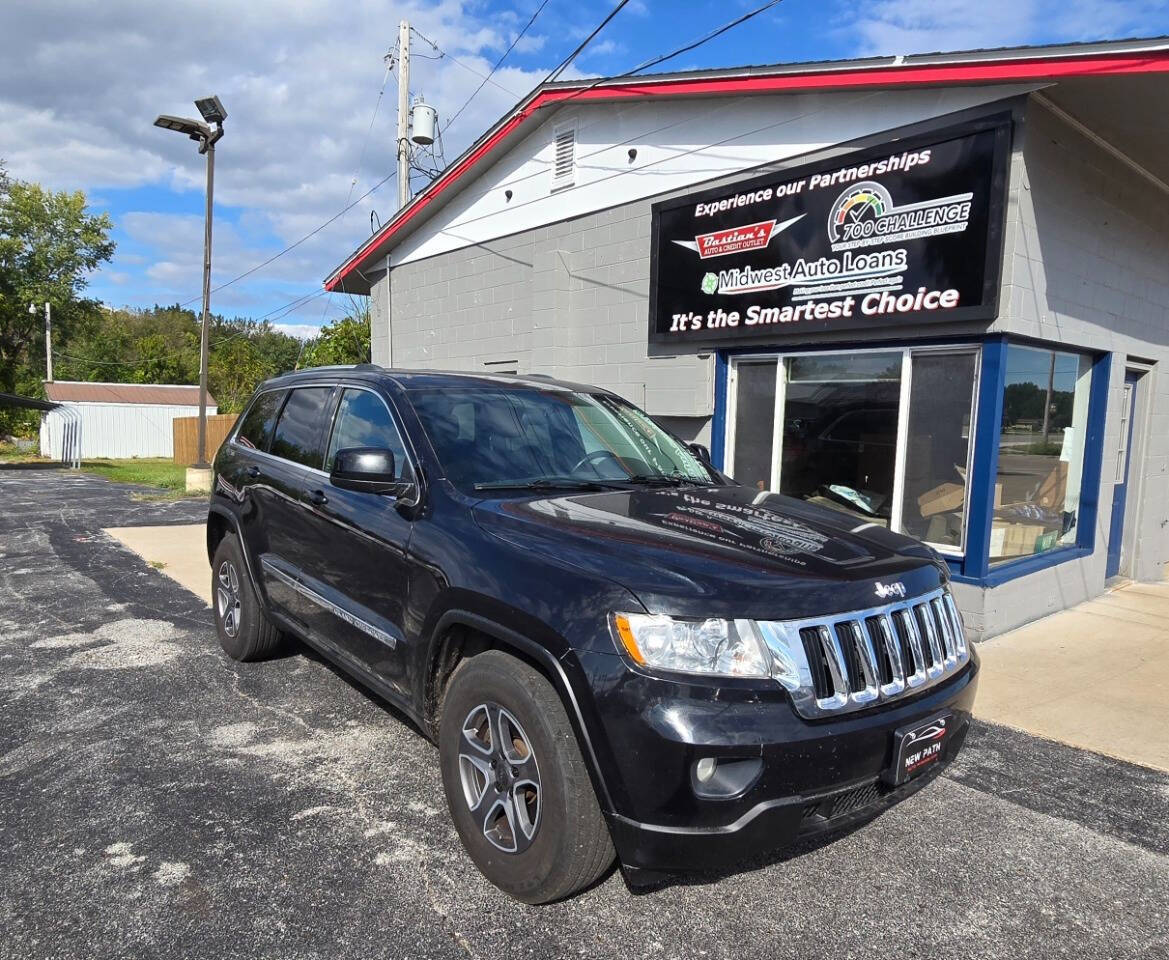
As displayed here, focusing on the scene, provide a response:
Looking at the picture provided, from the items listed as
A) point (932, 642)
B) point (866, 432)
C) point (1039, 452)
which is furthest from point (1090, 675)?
point (932, 642)

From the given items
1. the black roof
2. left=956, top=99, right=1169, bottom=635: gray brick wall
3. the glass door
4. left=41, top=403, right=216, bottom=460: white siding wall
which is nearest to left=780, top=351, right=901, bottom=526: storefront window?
the glass door

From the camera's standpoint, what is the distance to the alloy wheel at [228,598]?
5.09 metres

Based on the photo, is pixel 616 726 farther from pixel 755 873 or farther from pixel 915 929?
pixel 915 929

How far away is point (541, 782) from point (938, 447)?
511 centimetres

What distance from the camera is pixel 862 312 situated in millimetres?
6688

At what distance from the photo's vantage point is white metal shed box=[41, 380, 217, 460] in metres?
36.6

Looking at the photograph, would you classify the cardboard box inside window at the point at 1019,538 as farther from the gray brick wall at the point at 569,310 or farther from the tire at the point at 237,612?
the tire at the point at 237,612

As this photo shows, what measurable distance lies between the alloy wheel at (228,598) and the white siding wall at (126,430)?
3410 centimetres

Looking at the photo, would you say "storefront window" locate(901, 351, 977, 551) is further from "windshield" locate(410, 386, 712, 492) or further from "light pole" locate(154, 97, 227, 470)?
"light pole" locate(154, 97, 227, 470)

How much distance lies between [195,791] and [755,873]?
2341 millimetres

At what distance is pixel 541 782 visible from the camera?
2535 mm

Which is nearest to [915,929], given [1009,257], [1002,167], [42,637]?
[1009,257]

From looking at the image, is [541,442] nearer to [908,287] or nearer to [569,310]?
[908,287]

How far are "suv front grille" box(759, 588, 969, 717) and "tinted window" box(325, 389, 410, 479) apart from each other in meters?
1.81
